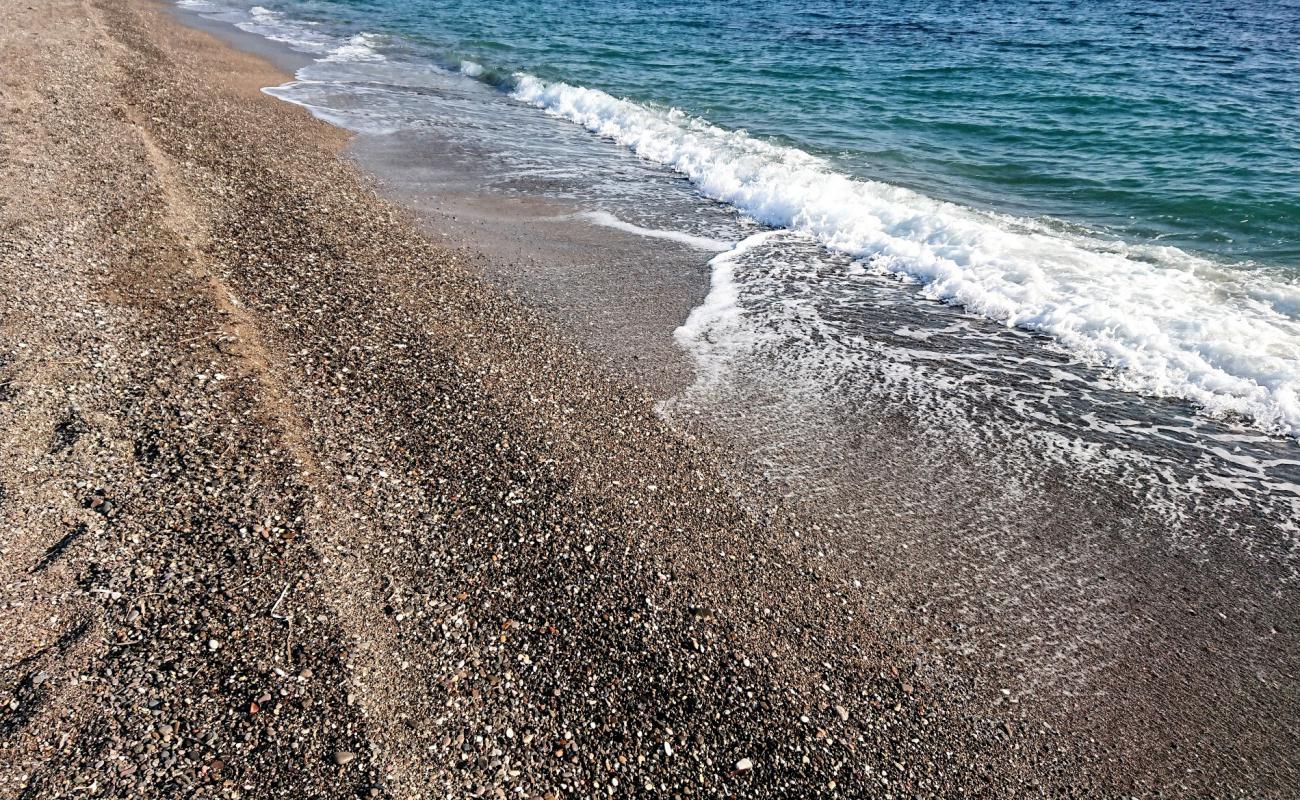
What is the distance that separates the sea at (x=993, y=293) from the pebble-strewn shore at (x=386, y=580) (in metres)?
0.89

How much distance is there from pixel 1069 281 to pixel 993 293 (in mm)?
1145

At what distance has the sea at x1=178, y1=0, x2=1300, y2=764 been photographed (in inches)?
224

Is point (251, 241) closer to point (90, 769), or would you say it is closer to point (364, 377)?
point (364, 377)

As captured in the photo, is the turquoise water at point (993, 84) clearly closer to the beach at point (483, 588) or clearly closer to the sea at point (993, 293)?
A: the sea at point (993, 293)

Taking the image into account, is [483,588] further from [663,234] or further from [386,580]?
[663,234]

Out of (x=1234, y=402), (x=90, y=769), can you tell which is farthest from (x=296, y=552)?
(x=1234, y=402)

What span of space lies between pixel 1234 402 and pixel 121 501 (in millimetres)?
10358

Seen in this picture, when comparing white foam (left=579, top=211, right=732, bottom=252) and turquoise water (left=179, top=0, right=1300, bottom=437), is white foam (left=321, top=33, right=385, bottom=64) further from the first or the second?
white foam (left=579, top=211, right=732, bottom=252)

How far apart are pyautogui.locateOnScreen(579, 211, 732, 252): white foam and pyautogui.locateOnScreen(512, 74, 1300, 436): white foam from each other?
66 cm

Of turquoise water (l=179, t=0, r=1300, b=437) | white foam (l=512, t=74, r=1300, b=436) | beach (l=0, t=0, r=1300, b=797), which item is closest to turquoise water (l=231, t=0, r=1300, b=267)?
turquoise water (l=179, t=0, r=1300, b=437)

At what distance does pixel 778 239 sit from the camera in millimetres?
12133

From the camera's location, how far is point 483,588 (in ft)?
16.9

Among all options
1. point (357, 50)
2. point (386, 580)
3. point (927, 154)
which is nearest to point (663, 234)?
point (927, 154)

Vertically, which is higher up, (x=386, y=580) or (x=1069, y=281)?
(x=1069, y=281)
